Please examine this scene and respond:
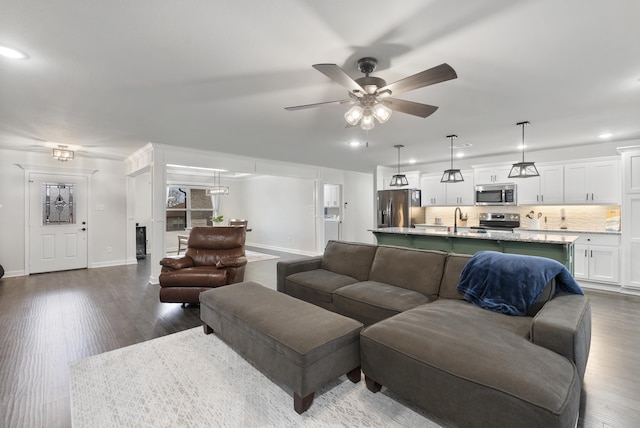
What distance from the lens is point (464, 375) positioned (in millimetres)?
1472

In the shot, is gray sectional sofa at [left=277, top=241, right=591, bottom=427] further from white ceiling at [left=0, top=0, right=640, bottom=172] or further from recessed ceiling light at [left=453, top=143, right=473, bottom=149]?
recessed ceiling light at [left=453, top=143, right=473, bottom=149]

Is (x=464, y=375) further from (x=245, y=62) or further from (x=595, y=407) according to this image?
(x=245, y=62)

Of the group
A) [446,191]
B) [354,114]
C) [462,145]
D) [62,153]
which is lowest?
[446,191]

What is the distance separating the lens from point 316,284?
316 cm

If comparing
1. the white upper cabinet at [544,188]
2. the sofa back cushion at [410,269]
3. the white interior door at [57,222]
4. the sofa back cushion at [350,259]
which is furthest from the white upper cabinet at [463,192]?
the white interior door at [57,222]

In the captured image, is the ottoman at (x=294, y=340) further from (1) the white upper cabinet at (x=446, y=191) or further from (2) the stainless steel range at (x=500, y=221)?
(1) the white upper cabinet at (x=446, y=191)

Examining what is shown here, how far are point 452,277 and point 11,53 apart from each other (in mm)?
3920

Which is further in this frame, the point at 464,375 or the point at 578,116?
the point at 578,116

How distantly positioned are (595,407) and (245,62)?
→ 11.1ft

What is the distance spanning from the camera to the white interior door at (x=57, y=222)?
5699 mm

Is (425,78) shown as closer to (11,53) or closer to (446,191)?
(11,53)

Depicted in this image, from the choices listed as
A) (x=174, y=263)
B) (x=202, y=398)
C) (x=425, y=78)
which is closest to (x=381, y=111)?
(x=425, y=78)

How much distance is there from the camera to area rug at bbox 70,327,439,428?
5.68ft

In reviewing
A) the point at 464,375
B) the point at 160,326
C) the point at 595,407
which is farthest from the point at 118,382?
the point at 595,407
